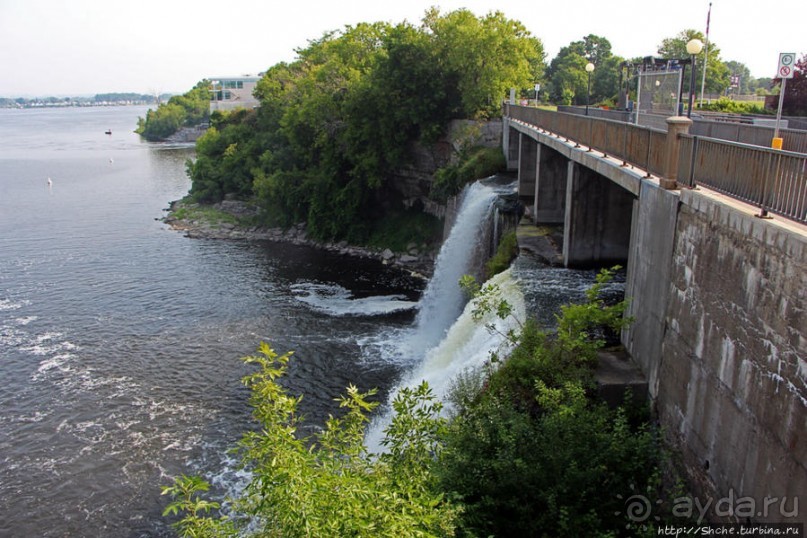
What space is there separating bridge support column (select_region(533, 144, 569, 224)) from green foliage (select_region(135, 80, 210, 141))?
12535 cm

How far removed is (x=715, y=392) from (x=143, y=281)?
1292 inches

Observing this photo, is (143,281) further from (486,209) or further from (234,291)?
(486,209)

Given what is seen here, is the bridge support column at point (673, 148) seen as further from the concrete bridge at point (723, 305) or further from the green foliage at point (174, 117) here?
the green foliage at point (174, 117)

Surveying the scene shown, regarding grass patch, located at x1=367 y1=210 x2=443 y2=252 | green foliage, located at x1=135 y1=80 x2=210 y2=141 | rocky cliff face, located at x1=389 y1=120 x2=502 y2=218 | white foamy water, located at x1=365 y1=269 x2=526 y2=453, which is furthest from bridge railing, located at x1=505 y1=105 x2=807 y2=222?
green foliage, located at x1=135 y1=80 x2=210 y2=141

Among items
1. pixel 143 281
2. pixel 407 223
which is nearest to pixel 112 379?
pixel 143 281

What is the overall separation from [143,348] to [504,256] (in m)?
15.3

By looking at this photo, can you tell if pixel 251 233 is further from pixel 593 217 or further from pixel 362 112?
pixel 593 217

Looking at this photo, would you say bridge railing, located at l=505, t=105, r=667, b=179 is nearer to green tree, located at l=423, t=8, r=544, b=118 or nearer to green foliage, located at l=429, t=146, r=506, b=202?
green foliage, located at l=429, t=146, r=506, b=202

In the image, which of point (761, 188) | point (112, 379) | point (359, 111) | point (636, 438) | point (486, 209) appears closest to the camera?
point (761, 188)

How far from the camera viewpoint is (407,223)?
4394 centimetres

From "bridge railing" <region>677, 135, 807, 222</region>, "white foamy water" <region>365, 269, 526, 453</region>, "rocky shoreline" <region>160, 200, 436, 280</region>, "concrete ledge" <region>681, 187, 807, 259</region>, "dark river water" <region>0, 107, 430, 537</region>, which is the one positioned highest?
"bridge railing" <region>677, 135, 807, 222</region>

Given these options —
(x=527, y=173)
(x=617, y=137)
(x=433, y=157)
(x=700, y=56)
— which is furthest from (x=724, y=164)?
(x=700, y=56)

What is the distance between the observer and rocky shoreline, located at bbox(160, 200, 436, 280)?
40125 mm

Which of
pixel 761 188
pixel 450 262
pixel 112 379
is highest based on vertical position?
pixel 761 188
